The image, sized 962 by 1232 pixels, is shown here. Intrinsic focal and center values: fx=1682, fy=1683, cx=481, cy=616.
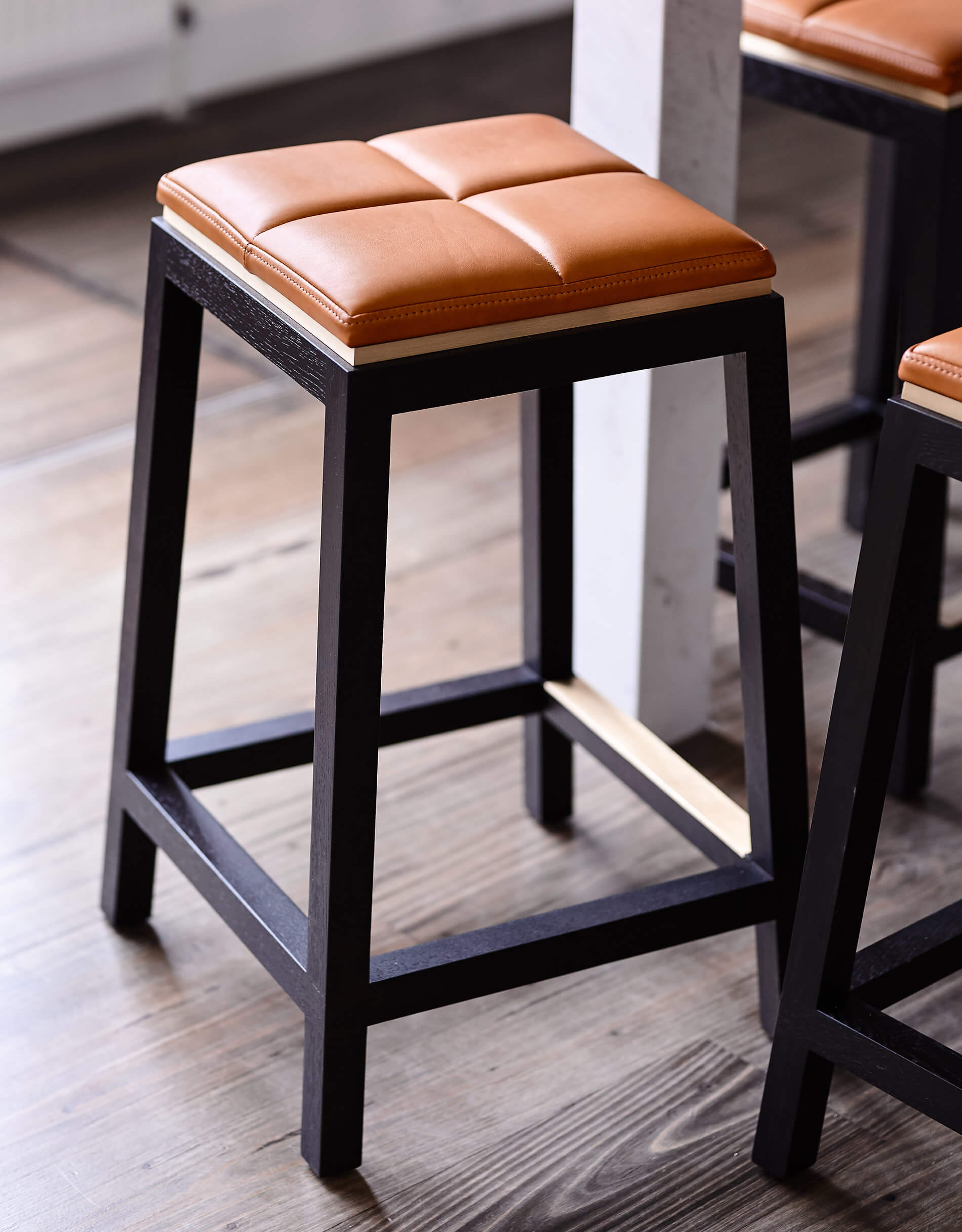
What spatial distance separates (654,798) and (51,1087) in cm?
57

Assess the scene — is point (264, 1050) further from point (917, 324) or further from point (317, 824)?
point (917, 324)

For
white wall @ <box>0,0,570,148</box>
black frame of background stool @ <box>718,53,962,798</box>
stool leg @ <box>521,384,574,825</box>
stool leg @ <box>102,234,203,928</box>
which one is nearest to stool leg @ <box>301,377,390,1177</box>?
stool leg @ <box>102,234,203,928</box>

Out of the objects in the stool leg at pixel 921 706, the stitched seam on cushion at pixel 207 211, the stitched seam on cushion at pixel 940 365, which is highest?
the stitched seam on cushion at pixel 207 211

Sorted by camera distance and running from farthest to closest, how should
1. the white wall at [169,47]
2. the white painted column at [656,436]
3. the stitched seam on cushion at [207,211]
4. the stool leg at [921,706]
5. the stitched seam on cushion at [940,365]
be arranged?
A: the white wall at [169,47] < the stool leg at [921,706] < the white painted column at [656,436] < the stitched seam on cushion at [207,211] < the stitched seam on cushion at [940,365]

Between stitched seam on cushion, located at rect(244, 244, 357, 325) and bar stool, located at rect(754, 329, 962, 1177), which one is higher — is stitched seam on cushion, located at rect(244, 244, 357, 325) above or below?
above

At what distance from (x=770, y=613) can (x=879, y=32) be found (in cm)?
64

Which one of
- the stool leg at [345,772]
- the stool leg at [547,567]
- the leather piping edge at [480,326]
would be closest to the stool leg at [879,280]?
the stool leg at [547,567]

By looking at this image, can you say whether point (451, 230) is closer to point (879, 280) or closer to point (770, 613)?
point (770, 613)

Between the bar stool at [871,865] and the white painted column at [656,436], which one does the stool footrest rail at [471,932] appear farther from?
the white painted column at [656,436]

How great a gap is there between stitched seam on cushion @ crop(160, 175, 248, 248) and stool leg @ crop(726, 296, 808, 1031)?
1.22 ft

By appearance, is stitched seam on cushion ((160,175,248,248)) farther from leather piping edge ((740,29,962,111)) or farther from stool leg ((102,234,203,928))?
leather piping edge ((740,29,962,111))

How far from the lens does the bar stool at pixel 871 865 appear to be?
107 centimetres

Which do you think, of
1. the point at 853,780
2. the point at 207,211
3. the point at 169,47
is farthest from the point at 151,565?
the point at 169,47

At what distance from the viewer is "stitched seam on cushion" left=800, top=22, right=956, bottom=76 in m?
1.55
